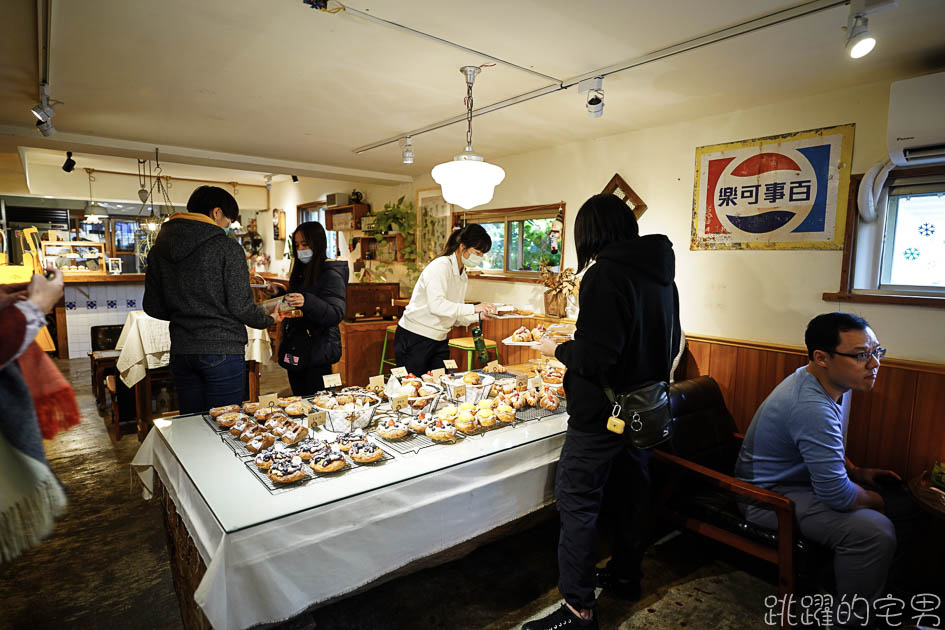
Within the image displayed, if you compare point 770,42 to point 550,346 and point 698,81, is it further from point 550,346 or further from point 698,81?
point 550,346

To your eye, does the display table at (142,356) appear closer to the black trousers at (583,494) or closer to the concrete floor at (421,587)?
the concrete floor at (421,587)

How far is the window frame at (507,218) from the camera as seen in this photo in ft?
14.4

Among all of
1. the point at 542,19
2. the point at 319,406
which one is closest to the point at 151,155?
the point at 319,406

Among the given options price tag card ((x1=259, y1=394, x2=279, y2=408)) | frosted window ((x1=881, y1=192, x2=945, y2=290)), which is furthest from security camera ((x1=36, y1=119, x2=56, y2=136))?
frosted window ((x1=881, y1=192, x2=945, y2=290))

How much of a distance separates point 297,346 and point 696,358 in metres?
2.72

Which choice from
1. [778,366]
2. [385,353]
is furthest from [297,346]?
[778,366]

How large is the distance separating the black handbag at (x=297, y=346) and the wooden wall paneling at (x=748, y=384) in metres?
2.77

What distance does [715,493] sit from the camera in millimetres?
2402

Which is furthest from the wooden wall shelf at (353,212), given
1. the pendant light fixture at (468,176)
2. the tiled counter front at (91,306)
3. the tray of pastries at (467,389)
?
the tray of pastries at (467,389)

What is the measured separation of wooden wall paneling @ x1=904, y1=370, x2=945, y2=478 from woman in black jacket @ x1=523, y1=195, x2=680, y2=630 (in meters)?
1.62

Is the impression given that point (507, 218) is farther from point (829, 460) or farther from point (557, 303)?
point (829, 460)

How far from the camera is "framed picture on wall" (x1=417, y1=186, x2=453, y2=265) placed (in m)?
5.54

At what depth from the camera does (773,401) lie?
2.12 meters

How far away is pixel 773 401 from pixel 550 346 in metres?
0.99
